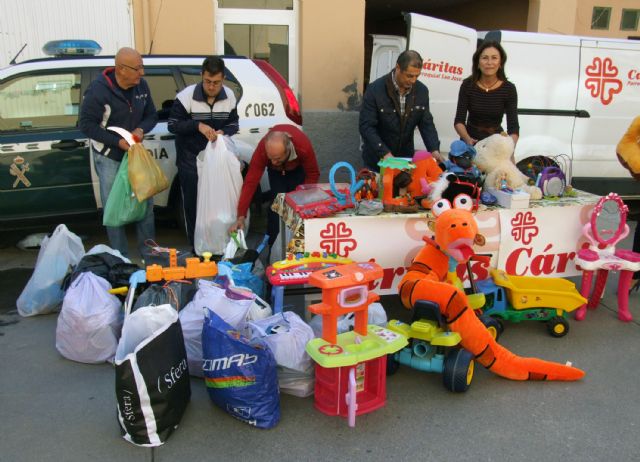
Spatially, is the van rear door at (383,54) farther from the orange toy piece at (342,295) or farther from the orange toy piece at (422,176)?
the orange toy piece at (342,295)

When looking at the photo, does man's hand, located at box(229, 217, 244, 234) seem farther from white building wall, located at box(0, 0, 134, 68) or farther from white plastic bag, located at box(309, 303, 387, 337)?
white building wall, located at box(0, 0, 134, 68)

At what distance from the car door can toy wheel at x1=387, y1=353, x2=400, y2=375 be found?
3.48 m

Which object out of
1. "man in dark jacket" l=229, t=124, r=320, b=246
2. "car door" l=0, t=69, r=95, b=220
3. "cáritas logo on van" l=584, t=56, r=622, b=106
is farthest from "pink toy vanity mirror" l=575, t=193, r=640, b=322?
"car door" l=0, t=69, r=95, b=220

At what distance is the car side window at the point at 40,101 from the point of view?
5273 millimetres

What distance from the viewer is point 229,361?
2973mm

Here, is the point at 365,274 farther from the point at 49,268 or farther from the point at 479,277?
the point at 49,268

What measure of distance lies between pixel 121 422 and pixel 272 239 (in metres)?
2.31

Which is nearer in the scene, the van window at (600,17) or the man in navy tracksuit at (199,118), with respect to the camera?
the man in navy tracksuit at (199,118)

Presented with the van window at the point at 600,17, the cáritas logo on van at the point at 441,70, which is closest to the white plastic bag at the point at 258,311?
the cáritas logo on van at the point at 441,70

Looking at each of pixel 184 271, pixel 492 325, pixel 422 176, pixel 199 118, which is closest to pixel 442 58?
pixel 422 176

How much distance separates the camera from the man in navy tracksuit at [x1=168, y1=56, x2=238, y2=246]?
4.81 m

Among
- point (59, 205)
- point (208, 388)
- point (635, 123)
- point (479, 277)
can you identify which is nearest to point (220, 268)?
point (208, 388)

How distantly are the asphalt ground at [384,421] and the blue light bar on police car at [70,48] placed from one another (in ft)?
9.85

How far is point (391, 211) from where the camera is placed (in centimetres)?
398
